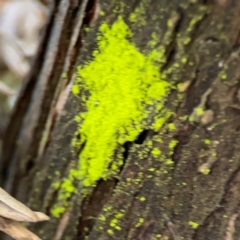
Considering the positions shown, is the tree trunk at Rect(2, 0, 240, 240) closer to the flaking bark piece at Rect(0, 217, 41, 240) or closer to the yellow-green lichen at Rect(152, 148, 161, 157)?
the yellow-green lichen at Rect(152, 148, 161, 157)

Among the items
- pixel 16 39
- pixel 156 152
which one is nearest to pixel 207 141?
pixel 156 152

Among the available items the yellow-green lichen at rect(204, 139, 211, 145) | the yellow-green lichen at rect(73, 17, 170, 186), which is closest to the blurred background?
the yellow-green lichen at rect(73, 17, 170, 186)

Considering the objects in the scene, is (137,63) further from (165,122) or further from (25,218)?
(25,218)

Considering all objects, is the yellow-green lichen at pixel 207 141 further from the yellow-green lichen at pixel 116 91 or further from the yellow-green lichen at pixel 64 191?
the yellow-green lichen at pixel 64 191

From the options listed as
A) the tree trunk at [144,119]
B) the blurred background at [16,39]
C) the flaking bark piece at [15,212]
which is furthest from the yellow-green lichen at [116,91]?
the blurred background at [16,39]

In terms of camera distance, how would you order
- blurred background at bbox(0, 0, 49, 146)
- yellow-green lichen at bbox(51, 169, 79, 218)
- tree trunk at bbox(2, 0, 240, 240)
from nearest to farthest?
tree trunk at bbox(2, 0, 240, 240)
yellow-green lichen at bbox(51, 169, 79, 218)
blurred background at bbox(0, 0, 49, 146)

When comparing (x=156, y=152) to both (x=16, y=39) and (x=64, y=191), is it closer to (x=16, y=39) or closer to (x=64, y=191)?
(x=64, y=191)
